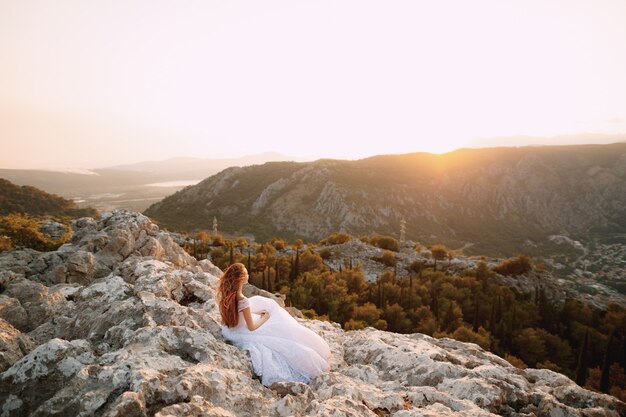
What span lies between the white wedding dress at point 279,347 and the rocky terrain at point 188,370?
0.70 feet

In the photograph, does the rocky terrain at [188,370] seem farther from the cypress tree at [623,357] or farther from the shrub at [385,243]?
the shrub at [385,243]

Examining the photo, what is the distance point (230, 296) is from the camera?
6.02m

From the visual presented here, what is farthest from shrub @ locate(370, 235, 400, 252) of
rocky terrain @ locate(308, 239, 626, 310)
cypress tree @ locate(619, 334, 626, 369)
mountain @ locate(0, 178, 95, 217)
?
mountain @ locate(0, 178, 95, 217)

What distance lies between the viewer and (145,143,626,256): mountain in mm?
94312

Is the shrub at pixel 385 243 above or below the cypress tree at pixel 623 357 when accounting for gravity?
above

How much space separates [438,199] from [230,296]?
111969mm

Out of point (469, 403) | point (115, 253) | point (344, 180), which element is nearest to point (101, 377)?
point (469, 403)

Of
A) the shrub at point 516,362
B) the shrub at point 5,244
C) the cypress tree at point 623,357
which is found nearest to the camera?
the shrub at point 5,244

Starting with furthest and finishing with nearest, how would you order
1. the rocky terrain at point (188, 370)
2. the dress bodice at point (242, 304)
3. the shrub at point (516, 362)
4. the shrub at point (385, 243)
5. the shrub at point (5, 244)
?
1. the shrub at point (385, 243)
2. the shrub at point (516, 362)
3. the shrub at point (5, 244)
4. the dress bodice at point (242, 304)
5. the rocky terrain at point (188, 370)

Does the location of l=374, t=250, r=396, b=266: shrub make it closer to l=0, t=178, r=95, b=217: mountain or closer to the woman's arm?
the woman's arm

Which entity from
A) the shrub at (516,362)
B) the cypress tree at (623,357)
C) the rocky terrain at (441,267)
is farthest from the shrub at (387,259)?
the shrub at (516,362)

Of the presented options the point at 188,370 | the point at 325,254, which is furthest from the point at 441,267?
the point at 188,370

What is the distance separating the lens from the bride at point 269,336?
5570mm

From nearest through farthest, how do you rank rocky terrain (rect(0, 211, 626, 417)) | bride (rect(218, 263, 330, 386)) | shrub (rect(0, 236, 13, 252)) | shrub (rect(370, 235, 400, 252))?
1. rocky terrain (rect(0, 211, 626, 417))
2. bride (rect(218, 263, 330, 386))
3. shrub (rect(0, 236, 13, 252))
4. shrub (rect(370, 235, 400, 252))
